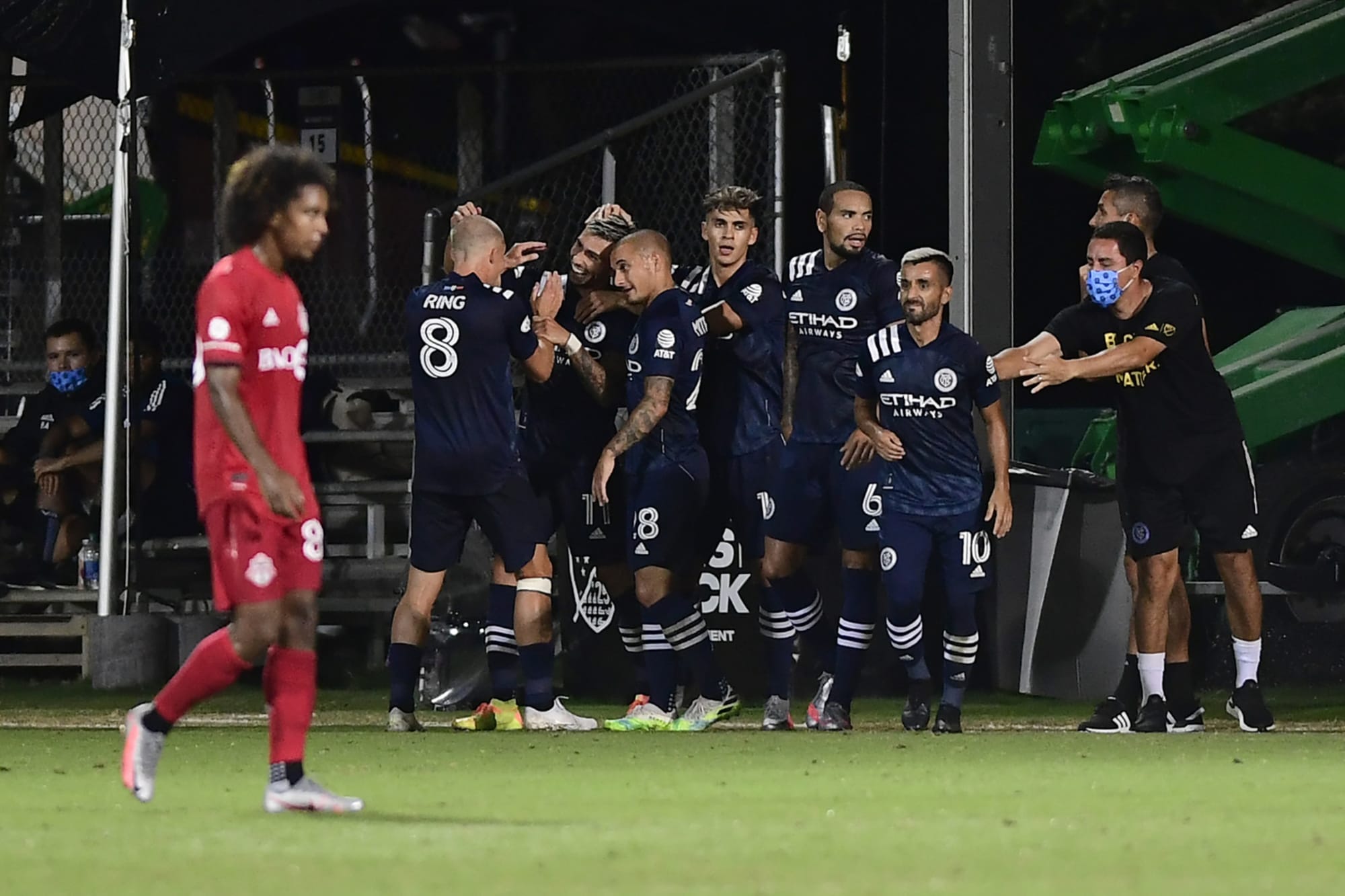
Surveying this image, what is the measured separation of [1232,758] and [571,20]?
10.8m

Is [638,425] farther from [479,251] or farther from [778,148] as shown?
[778,148]

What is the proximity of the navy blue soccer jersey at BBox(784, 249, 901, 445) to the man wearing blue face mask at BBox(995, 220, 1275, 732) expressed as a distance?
0.70 metres

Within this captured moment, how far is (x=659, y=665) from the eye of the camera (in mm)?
11055

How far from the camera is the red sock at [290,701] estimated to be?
6750mm

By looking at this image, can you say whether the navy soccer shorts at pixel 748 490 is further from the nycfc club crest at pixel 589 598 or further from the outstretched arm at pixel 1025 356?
the nycfc club crest at pixel 589 598

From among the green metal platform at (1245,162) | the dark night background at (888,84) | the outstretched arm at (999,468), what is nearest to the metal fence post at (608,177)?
the dark night background at (888,84)

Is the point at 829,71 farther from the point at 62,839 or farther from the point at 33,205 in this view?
the point at 62,839

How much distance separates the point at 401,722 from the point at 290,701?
3.78 meters

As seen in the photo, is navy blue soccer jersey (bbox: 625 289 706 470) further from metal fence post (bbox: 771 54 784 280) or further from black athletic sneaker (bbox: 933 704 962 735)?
metal fence post (bbox: 771 54 784 280)

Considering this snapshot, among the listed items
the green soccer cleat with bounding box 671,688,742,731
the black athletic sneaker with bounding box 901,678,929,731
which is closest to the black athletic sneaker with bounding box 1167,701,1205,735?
the black athletic sneaker with bounding box 901,678,929,731

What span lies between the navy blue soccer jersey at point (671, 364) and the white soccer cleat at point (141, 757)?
4.16 metres

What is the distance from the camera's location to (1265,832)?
6.07m

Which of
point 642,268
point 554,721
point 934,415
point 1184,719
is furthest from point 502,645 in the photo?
point 1184,719

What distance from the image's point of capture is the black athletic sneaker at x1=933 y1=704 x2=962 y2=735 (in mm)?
10312
